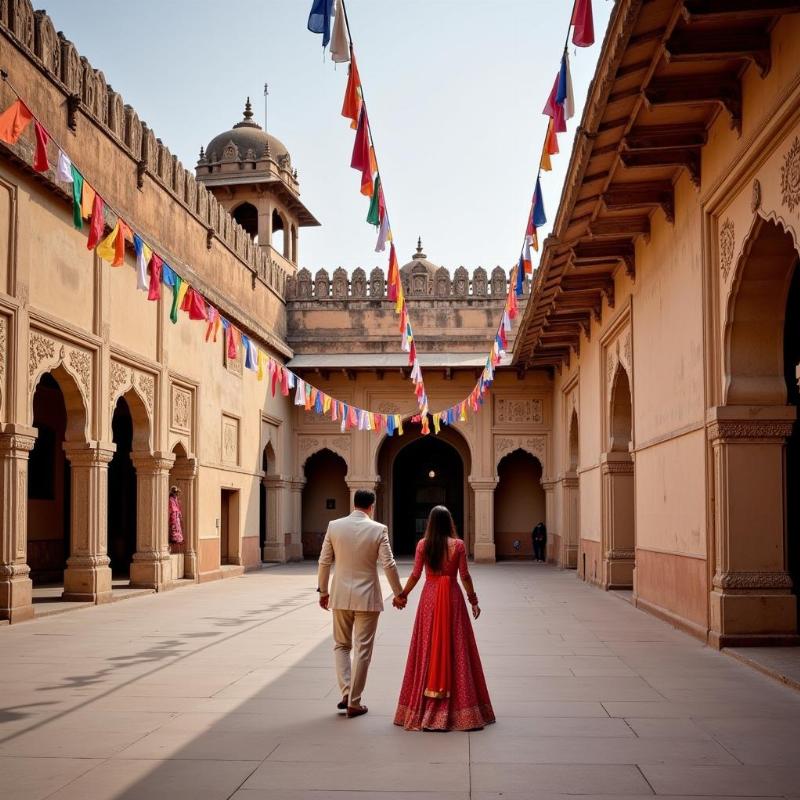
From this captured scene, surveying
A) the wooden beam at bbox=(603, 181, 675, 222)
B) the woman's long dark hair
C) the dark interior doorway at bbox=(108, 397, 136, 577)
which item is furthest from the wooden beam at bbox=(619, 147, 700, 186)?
the dark interior doorway at bbox=(108, 397, 136, 577)

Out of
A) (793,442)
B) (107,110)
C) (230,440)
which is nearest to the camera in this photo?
(793,442)

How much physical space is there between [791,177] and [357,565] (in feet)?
13.8

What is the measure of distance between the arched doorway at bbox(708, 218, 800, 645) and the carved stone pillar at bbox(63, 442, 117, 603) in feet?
28.9

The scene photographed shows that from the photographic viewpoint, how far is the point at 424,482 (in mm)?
33000

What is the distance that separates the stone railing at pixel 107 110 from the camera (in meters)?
12.8

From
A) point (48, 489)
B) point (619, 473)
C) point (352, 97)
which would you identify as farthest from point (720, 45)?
point (48, 489)

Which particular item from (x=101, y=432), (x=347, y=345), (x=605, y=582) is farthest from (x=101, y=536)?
(x=347, y=345)

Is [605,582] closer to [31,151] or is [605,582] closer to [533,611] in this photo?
[533,611]

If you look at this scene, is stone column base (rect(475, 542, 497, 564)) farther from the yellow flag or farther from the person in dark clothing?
the yellow flag

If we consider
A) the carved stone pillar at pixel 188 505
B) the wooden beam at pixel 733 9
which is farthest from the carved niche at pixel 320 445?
the wooden beam at pixel 733 9

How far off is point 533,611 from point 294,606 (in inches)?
134

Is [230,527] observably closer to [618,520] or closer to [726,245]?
[618,520]

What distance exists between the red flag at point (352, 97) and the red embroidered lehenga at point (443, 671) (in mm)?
4272

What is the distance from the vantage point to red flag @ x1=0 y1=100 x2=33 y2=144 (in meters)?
8.26
